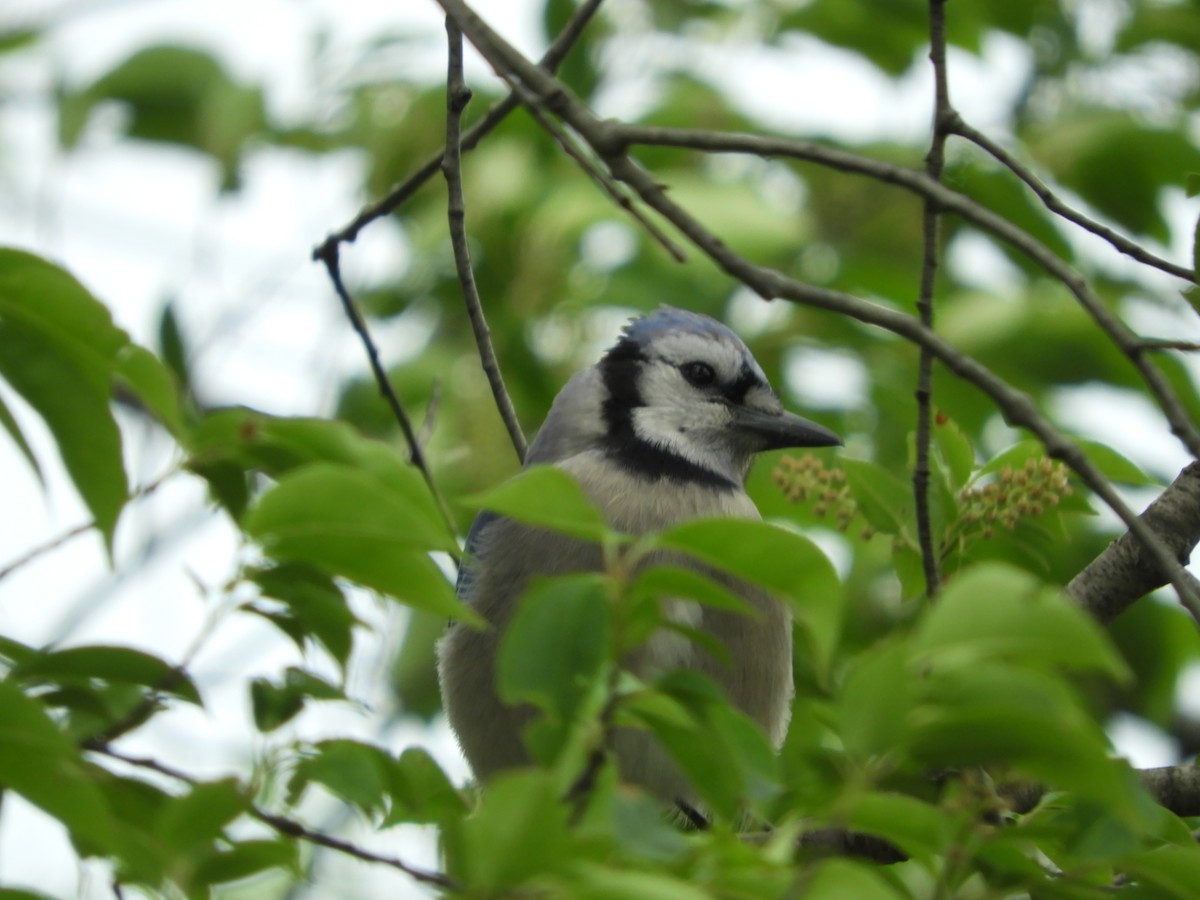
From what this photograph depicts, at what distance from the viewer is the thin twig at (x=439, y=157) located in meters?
2.05

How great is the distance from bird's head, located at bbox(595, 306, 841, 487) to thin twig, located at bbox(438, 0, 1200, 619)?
1200mm

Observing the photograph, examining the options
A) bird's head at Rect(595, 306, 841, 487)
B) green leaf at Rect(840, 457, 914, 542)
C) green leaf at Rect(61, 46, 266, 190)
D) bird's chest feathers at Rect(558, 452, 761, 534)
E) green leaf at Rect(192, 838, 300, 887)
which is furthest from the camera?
green leaf at Rect(61, 46, 266, 190)

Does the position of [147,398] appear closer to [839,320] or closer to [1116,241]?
[1116,241]

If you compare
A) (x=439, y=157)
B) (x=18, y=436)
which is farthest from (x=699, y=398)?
(x=18, y=436)

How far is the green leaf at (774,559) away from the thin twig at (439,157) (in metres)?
1.13

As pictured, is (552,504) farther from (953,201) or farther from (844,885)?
(953,201)

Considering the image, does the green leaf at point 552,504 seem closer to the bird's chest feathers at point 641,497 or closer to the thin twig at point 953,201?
the thin twig at point 953,201

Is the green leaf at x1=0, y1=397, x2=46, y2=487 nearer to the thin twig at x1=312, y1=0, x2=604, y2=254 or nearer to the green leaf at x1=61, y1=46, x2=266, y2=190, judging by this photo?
the thin twig at x1=312, y1=0, x2=604, y2=254

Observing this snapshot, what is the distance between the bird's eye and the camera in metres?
2.94

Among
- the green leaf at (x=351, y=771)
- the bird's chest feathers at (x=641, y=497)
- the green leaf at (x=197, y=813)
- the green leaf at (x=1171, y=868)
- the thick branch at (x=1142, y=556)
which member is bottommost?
the green leaf at (x=197, y=813)

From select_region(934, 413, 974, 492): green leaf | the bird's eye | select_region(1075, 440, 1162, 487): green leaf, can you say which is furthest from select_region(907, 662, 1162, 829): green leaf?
the bird's eye

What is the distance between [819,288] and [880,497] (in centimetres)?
60

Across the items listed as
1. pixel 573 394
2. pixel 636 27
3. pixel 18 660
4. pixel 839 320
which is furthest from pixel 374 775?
pixel 636 27

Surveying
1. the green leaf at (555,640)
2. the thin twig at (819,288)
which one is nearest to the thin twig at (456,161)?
the thin twig at (819,288)
